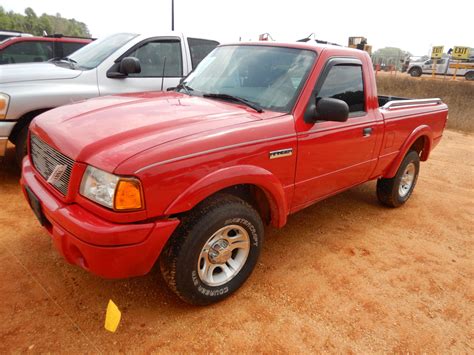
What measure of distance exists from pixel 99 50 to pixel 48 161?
3.14 m

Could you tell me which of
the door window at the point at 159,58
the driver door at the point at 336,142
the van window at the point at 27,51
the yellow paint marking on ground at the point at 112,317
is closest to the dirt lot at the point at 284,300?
the yellow paint marking on ground at the point at 112,317

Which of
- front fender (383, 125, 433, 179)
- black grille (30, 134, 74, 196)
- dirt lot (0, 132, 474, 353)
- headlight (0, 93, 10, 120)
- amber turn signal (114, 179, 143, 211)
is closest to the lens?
amber turn signal (114, 179, 143, 211)

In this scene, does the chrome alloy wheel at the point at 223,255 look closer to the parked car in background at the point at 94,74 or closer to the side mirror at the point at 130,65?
the parked car in background at the point at 94,74

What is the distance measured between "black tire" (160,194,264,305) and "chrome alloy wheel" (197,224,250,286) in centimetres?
3

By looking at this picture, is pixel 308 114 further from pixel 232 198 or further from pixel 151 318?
pixel 151 318

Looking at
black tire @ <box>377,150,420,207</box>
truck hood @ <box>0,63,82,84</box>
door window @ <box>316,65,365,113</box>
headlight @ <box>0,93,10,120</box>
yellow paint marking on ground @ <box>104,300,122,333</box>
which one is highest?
door window @ <box>316,65,365,113</box>

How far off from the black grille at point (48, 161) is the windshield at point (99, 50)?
7.65 feet

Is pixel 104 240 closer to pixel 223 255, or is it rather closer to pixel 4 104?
pixel 223 255

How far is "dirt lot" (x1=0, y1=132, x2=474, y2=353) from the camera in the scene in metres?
2.26

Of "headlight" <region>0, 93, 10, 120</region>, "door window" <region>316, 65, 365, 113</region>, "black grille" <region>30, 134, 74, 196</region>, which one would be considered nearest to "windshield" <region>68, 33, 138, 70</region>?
"headlight" <region>0, 93, 10, 120</region>

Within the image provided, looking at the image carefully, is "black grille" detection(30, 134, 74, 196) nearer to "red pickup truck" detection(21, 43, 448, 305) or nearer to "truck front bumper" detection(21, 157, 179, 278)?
"red pickup truck" detection(21, 43, 448, 305)

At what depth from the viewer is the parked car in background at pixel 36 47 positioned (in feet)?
27.5

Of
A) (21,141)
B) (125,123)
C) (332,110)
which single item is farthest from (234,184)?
(21,141)

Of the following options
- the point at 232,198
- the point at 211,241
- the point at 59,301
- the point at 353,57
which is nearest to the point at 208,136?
the point at 232,198
